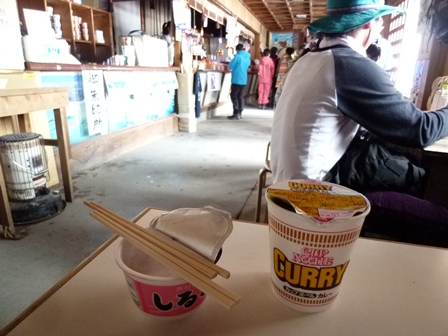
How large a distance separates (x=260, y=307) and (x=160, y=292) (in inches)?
7.0

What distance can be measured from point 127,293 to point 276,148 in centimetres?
87

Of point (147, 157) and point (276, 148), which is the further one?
point (147, 157)

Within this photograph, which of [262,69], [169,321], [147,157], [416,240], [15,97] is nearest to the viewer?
[169,321]

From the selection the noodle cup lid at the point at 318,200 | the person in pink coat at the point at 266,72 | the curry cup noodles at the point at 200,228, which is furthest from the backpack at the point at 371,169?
the person in pink coat at the point at 266,72

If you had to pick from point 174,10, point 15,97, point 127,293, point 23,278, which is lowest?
point 23,278

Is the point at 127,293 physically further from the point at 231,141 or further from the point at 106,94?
the point at 231,141

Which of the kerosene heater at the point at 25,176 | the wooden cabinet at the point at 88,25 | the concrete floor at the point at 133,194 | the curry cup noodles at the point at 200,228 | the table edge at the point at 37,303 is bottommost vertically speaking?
the concrete floor at the point at 133,194

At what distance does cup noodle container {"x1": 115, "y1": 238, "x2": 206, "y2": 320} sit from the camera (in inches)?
16.5

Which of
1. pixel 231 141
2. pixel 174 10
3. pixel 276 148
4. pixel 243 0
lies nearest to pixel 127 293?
pixel 276 148

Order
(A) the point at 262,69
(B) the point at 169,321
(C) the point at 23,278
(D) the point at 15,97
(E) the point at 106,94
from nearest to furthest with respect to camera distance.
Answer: (B) the point at 169,321 → (C) the point at 23,278 → (D) the point at 15,97 → (E) the point at 106,94 → (A) the point at 262,69

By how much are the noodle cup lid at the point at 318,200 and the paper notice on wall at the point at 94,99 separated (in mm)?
3017

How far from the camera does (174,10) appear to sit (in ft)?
15.1

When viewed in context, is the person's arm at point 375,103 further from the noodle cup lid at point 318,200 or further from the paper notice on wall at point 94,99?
the paper notice on wall at point 94,99

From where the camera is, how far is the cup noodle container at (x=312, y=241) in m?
0.43
